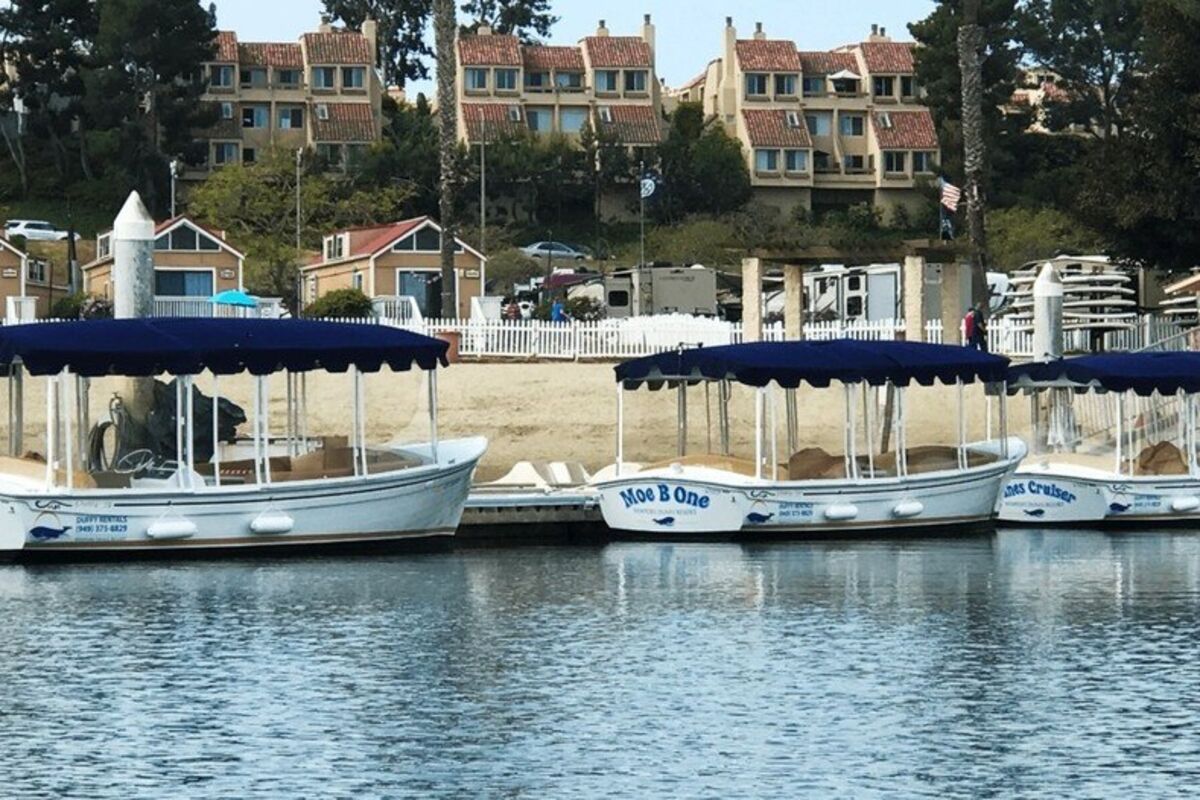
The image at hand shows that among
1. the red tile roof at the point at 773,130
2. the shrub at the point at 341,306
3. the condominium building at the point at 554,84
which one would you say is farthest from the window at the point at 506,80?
the shrub at the point at 341,306

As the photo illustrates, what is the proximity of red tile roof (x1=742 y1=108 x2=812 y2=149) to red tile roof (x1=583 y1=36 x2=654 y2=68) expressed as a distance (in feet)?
18.5

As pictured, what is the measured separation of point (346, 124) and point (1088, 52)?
3450 cm

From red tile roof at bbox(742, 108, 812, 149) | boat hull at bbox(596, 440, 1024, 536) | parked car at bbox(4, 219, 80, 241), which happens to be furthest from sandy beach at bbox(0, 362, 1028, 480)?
red tile roof at bbox(742, 108, 812, 149)

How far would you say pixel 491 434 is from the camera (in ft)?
214

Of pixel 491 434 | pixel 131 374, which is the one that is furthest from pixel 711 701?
pixel 491 434

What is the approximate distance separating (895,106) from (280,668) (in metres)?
105

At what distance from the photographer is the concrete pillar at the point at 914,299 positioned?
63.5 metres

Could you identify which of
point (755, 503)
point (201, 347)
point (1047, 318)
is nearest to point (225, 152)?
point (1047, 318)

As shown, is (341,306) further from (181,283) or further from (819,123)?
(819,123)

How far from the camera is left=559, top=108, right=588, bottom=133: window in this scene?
132250mm

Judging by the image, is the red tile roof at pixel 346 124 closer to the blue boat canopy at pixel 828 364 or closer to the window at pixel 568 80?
the window at pixel 568 80

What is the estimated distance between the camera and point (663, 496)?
154ft

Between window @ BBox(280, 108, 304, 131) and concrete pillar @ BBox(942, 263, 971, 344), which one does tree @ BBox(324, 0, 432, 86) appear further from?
concrete pillar @ BBox(942, 263, 971, 344)

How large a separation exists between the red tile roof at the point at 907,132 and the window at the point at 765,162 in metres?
5.38
